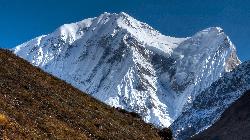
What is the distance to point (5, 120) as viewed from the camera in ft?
62.1

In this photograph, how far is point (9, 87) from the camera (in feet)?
83.3

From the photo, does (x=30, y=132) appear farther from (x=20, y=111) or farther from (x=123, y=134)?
(x=123, y=134)

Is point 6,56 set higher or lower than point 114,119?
higher

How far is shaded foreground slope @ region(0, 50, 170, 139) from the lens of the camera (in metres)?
21.4

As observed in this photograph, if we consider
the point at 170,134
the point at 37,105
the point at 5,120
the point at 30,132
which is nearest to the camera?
the point at 5,120

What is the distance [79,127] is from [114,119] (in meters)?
5.22

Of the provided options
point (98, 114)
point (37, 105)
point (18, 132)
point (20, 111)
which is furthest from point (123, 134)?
point (18, 132)

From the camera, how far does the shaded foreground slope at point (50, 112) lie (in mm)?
21438

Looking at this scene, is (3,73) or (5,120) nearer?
(5,120)

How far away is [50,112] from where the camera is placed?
81.1 ft

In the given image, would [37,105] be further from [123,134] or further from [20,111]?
[123,134]

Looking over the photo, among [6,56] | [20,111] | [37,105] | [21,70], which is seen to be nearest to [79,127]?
[37,105]

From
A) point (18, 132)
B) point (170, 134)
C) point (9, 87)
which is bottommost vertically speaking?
point (18, 132)

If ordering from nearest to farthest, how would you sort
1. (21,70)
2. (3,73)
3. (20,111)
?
(20,111) < (3,73) < (21,70)
